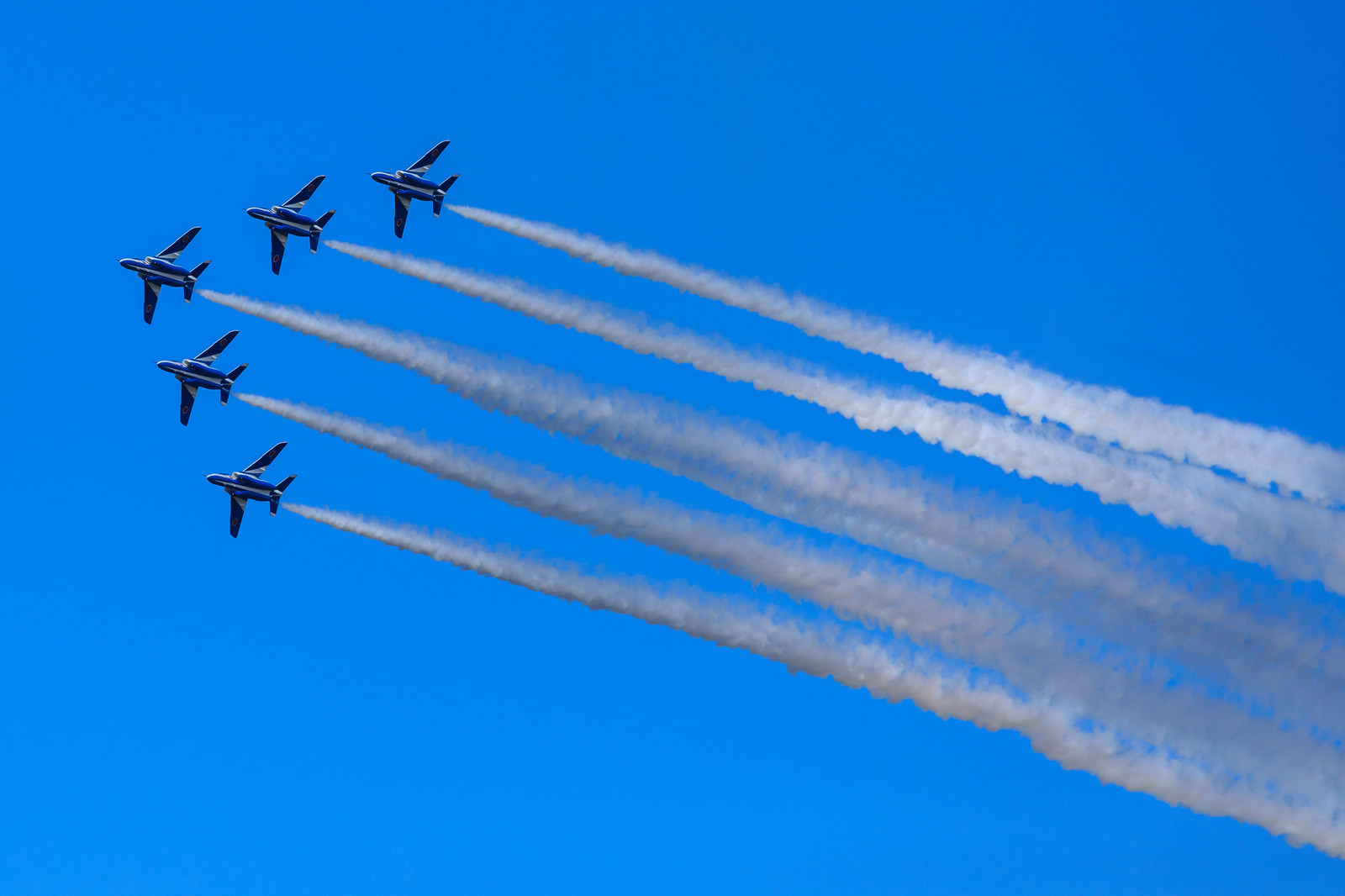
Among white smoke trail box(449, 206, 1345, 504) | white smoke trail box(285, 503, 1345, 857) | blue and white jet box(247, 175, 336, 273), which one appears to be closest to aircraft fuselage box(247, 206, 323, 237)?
blue and white jet box(247, 175, 336, 273)

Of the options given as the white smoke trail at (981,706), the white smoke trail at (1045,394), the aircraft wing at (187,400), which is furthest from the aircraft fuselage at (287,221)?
the white smoke trail at (981,706)

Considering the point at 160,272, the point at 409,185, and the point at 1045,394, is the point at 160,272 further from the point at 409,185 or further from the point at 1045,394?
the point at 1045,394

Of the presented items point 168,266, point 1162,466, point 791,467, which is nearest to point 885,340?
point 791,467

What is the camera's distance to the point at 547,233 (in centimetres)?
4747

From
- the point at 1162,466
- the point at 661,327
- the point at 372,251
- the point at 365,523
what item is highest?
the point at 372,251

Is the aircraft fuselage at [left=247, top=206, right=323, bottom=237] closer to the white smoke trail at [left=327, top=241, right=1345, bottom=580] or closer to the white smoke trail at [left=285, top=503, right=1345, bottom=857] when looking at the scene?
the white smoke trail at [left=327, top=241, right=1345, bottom=580]

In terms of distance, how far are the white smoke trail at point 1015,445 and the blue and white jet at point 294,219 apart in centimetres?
834

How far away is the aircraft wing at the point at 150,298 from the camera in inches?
2210

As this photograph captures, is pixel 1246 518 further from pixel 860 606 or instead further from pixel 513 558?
pixel 513 558

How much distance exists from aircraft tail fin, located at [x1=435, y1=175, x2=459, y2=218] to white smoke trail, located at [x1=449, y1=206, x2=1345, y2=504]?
804 cm

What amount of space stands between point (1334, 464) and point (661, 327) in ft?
60.6

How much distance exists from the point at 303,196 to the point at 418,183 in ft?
16.3

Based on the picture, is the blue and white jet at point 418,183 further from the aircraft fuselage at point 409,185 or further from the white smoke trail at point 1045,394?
the white smoke trail at point 1045,394

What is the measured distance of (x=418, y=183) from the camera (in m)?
53.2
